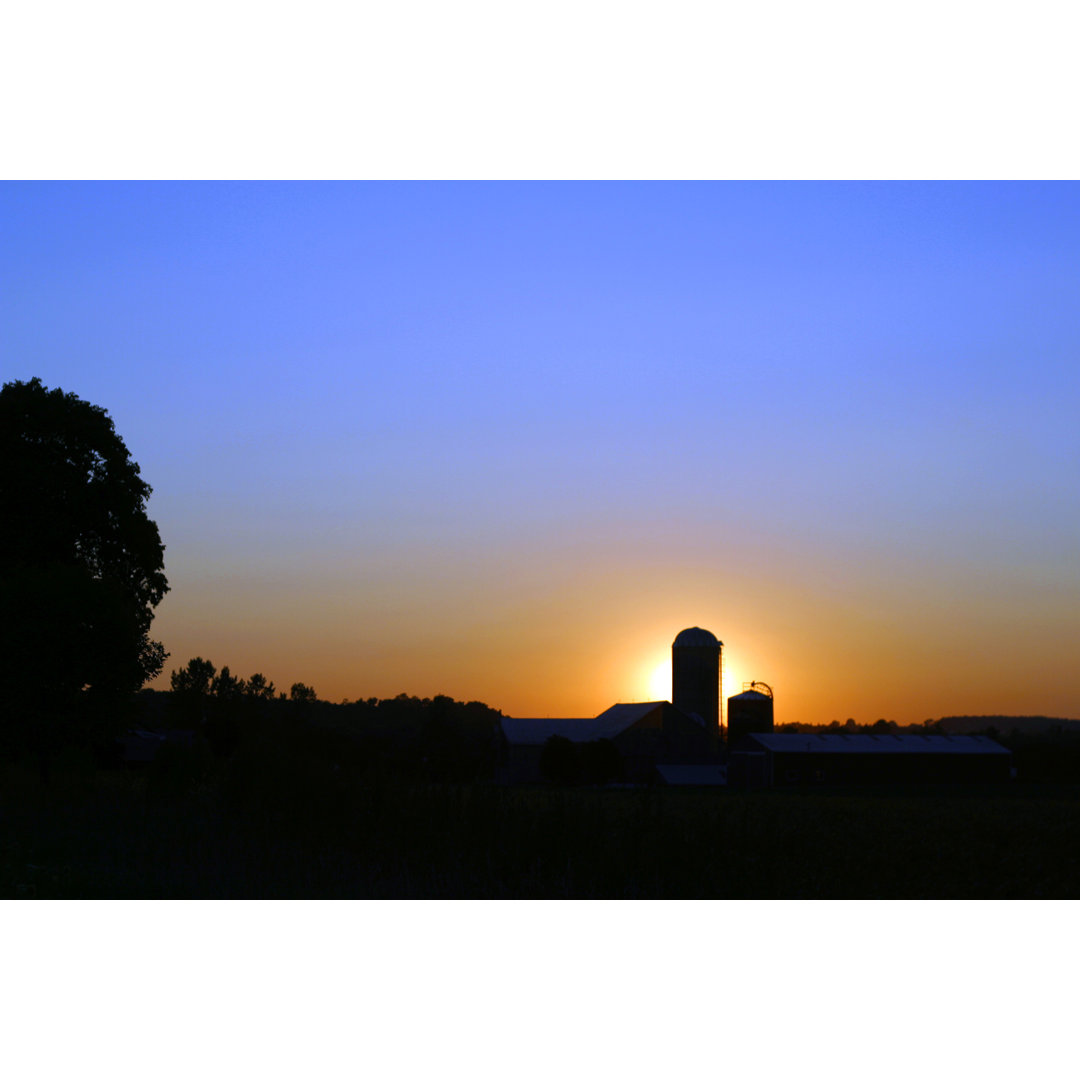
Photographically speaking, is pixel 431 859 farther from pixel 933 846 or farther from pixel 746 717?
pixel 746 717

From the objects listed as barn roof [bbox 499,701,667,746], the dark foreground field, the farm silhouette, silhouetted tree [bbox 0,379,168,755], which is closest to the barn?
barn roof [bbox 499,701,667,746]

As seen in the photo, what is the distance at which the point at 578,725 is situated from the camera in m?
81.9

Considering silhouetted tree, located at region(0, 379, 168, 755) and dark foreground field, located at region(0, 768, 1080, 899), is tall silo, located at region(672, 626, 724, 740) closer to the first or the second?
silhouetted tree, located at region(0, 379, 168, 755)

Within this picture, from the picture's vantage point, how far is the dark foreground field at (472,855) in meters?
13.1

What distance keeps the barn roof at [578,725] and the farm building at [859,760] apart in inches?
316

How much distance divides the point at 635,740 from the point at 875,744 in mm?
A: 15085

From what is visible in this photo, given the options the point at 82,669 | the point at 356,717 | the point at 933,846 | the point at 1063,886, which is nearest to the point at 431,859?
the point at 1063,886

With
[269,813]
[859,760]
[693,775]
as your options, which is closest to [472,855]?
[269,813]

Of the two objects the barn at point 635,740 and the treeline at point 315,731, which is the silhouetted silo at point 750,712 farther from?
the treeline at point 315,731

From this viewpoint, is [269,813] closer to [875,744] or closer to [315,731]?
[315,731]

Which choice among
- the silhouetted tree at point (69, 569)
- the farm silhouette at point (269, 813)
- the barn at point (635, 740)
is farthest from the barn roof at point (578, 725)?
the silhouetted tree at point (69, 569)

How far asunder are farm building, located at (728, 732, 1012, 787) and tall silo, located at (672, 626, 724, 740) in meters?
7.13

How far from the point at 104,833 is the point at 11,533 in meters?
14.8

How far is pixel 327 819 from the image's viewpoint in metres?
16.7
